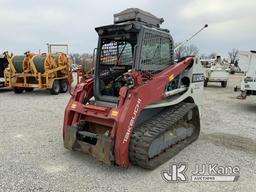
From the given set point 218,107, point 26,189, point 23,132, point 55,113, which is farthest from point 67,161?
point 218,107

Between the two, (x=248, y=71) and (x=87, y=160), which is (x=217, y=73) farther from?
(x=87, y=160)

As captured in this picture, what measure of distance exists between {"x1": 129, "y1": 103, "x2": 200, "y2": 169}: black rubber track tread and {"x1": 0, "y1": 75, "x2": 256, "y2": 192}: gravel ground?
5.5 inches

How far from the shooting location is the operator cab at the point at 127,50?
14.7 feet

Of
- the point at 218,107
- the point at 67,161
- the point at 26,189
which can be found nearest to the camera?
the point at 26,189

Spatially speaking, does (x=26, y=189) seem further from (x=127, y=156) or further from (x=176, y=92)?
(x=176, y=92)

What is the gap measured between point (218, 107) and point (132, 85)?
22.2 feet

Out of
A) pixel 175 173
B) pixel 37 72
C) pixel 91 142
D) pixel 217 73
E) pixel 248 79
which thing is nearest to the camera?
pixel 175 173

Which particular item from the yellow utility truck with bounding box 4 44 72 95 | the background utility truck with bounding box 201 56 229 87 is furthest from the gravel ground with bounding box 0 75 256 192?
the background utility truck with bounding box 201 56 229 87

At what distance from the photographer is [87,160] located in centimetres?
463

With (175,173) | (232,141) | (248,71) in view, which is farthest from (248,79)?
(175,173)

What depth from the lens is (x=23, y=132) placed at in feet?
20.8

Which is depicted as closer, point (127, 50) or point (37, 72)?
point (127, 50)

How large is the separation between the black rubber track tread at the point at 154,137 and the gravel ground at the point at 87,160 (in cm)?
14

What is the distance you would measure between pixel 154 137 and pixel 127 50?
178 cm
